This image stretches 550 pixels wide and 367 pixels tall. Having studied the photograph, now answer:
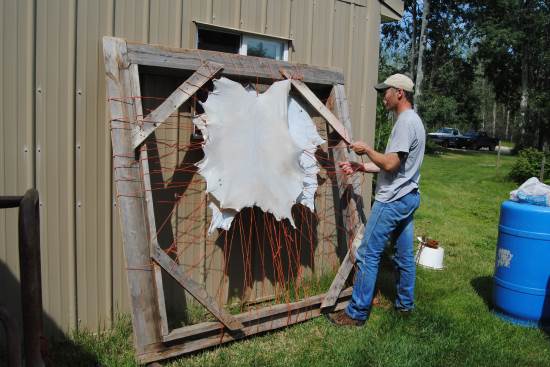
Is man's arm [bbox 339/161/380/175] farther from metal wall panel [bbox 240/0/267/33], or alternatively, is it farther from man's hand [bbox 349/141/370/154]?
metal wall panel [bbox 240/0/267/33]

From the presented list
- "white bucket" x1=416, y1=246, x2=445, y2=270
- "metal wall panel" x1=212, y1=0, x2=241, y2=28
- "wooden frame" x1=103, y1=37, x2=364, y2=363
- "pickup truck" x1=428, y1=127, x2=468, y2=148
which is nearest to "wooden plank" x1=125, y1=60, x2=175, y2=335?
"wooden frame" x1=103, y1=37, x2=364, y2=363

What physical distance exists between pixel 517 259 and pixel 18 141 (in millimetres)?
4189

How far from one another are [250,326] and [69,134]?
6.57 feet

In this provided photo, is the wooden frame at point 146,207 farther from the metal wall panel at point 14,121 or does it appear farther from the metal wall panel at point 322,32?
the metal wall panel at point 322,32

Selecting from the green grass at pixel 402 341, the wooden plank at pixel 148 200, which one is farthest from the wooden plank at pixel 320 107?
the green grass at pixel 402 341

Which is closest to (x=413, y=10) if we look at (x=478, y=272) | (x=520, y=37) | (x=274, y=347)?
(x=520, y=37)

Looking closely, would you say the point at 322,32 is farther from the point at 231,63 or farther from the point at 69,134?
the point at 69,134

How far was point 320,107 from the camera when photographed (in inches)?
184

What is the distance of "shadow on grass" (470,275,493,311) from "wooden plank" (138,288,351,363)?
60.0 inches

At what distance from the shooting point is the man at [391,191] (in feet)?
13.8

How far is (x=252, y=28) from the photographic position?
15.0ft

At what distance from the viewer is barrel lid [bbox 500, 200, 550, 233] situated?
4.42 m

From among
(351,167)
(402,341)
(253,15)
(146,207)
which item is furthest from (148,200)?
(402,341)

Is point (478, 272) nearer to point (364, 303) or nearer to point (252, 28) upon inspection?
point (364, 303)
